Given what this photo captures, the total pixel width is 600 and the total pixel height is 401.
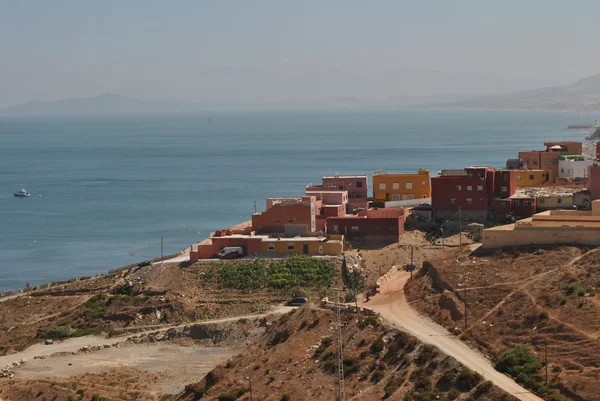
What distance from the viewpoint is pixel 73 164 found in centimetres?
11169

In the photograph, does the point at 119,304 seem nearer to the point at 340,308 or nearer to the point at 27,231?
the point at 340,308

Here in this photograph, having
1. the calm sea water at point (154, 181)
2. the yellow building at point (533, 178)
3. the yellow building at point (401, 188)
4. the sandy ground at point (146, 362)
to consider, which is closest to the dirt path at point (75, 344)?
the sandy ground at point (146, 362)

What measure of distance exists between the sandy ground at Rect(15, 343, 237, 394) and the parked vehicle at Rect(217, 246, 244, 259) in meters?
5.50

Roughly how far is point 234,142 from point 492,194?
10922cm

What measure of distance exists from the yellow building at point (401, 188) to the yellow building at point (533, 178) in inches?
155

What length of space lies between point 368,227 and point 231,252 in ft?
15.9

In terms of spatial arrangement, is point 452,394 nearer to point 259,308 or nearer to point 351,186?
point 259,308

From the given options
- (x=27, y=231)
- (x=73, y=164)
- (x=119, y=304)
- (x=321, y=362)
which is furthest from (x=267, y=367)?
(x=73, y=164)

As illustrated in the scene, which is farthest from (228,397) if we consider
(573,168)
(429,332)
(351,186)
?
(573,168)

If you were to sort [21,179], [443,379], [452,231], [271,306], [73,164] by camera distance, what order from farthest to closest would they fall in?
[73,164]
[21,179]
[452,231]
[271,306]
[443,379]

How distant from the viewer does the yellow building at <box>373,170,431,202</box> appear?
4522 centimetres

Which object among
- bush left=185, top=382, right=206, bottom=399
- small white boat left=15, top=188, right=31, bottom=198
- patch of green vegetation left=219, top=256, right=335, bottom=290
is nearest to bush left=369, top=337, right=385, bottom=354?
bush left=185, top=382, right=206, bottom=399

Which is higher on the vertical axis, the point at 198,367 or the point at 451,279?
the point at 451,279

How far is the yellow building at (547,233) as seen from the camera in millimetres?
29969
